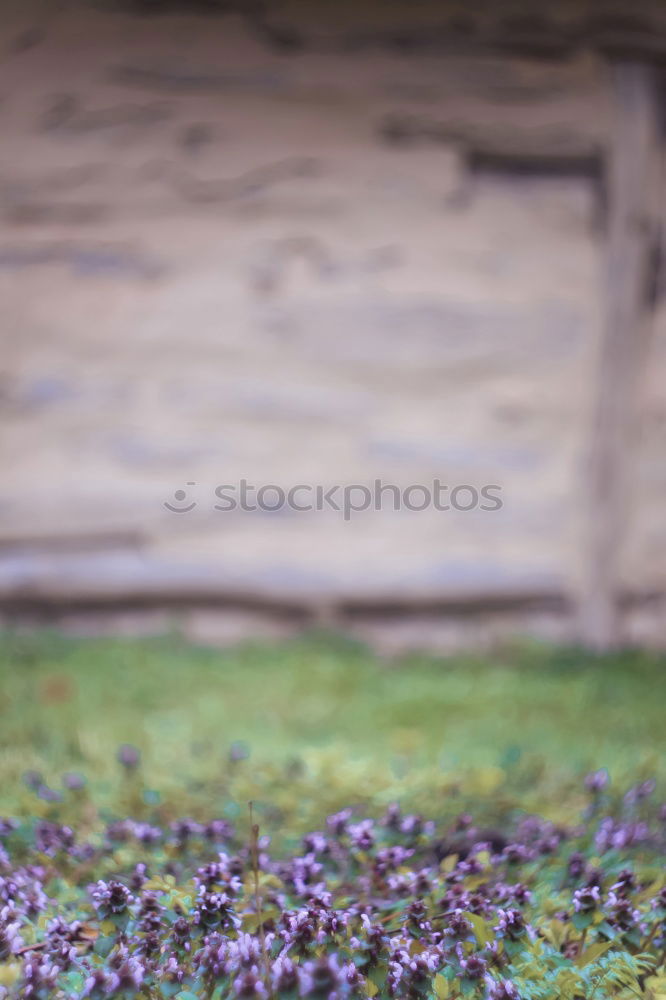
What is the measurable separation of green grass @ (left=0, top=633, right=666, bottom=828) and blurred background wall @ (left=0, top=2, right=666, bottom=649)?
22 cm

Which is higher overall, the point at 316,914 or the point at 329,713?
the point at 316,914

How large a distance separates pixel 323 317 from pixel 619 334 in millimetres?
1080

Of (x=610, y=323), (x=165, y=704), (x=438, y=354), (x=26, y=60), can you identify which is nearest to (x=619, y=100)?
(x=610, y=323)

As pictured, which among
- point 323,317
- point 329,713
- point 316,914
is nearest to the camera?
point 316,914

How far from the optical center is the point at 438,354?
9.87 feet

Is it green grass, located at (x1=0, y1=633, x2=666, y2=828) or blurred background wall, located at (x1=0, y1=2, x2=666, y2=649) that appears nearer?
green grass, located at (x1=0, y1=633, x2=666, y2=828)

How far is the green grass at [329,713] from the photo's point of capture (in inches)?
77.4

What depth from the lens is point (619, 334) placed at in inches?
118

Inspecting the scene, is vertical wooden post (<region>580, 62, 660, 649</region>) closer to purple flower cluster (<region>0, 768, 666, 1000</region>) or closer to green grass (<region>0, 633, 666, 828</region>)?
green grass (<region>0, 633, 666, 828</region>)

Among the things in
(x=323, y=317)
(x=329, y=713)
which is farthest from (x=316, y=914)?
(x=323, y=317)

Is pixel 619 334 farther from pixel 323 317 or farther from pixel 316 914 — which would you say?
pixel 316 914

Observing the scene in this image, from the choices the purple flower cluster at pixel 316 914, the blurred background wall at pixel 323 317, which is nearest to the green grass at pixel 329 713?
the blurred background wall at pixel 323 317

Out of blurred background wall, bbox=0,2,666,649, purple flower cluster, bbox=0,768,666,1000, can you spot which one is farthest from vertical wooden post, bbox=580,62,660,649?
purple flower cluster, bbox=0,768,666,1000

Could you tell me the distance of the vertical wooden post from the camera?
2.88 m
